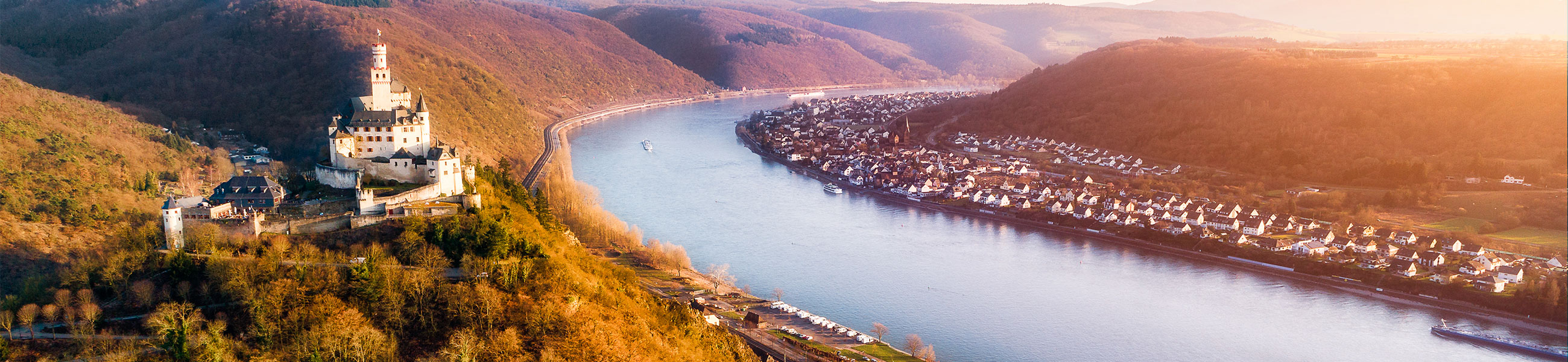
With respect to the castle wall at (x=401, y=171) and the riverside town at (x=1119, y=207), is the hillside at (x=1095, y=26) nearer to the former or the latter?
the riverside town at (x=1119, y=207)

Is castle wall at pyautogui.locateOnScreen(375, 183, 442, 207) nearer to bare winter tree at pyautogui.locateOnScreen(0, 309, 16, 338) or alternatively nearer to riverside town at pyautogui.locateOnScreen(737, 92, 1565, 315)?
bare winter tree at pyautogui.locateOnScreen(0, 309, 16, 338)

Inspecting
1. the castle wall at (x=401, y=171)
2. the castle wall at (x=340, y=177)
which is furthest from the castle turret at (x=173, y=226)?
the castle wall at (x=401, y=171)

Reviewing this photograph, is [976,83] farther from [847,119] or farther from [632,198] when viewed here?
[632,198]

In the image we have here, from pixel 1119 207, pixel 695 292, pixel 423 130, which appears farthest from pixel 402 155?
pixel 1119 207

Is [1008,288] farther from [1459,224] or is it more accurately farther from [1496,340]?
[1459,224]

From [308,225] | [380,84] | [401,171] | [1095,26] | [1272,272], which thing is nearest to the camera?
[308,225]

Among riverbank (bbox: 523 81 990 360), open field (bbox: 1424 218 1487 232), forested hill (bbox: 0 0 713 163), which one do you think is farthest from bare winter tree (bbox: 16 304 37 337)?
open field (bbox: 1424 218 1487 232)

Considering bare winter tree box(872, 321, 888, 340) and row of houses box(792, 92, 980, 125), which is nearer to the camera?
bare winter tree box(872, 321, 888, 340)
